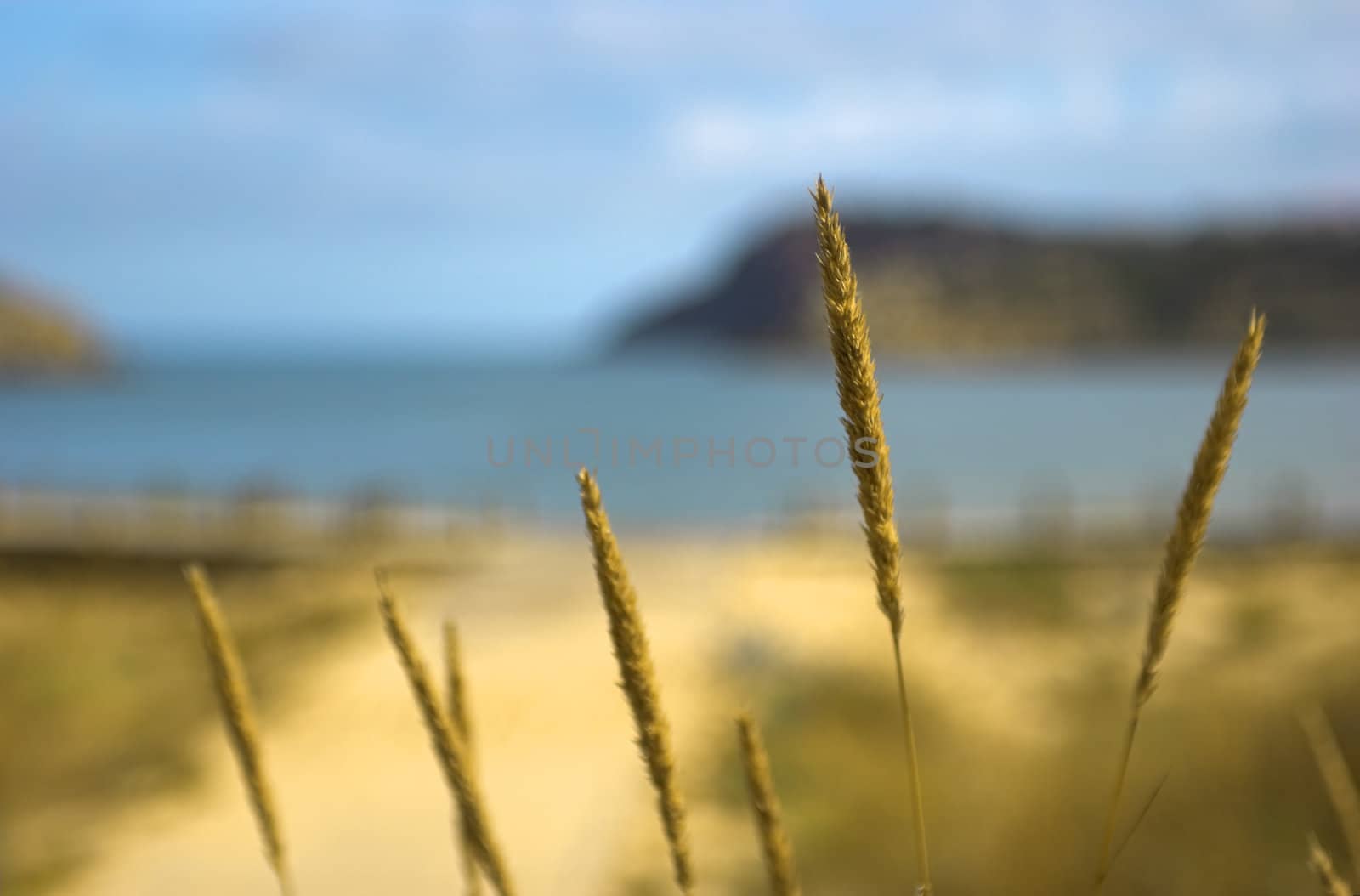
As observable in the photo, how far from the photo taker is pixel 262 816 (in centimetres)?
169

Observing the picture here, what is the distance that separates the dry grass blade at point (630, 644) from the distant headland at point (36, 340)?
13128 centimetres

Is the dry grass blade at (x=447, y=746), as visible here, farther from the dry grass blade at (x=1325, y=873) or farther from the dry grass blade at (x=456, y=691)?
the dry grass blade at (x=1325, y=873)

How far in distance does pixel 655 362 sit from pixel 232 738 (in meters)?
188

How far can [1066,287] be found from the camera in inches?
3150

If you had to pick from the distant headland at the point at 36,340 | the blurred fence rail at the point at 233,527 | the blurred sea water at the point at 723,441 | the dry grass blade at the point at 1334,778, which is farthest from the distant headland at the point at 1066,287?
the distant headland at the point at 36,340

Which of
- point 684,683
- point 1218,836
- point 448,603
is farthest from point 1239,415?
point 448,603

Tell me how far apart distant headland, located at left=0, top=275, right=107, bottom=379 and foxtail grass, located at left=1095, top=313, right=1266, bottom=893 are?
432 feet

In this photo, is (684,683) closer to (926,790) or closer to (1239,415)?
(926,790)

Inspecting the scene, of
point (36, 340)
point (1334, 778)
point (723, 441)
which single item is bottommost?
point (1334, 778)

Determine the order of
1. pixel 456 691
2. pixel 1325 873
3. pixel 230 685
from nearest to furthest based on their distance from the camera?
pixel 1325 873 < pixel 230 685 < pixel 456 691

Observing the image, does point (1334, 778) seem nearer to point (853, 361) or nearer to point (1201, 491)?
point (1201, 491)

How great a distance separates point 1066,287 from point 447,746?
277 ft

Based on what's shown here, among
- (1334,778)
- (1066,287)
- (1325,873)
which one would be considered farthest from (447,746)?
(1066,287)

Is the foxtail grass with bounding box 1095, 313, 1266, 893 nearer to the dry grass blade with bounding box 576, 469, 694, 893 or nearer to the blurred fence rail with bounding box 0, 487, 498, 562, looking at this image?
the dry grass blade with bounding box 576, 469, 694, 893
